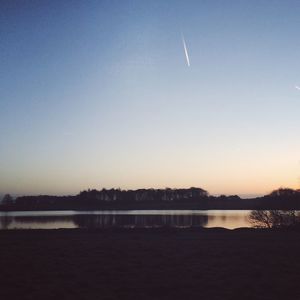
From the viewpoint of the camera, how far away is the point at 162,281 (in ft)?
38.1

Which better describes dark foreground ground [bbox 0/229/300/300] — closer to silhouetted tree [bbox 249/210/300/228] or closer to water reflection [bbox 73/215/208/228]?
silhouetted tree [bbox 249/210/300/228]

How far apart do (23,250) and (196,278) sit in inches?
435

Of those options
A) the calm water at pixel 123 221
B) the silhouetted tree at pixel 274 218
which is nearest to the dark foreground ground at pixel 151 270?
the silhouetted tree at pixel 274 218

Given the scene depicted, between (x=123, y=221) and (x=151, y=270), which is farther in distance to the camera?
(x=123, y=221)

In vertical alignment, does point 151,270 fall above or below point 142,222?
above

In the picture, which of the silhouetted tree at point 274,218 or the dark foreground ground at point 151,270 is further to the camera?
the silhouetted tree at point 274,218

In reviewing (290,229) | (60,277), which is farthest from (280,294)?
(290,229)

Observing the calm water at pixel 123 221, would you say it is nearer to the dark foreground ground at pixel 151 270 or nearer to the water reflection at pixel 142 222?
the water reflection at pixel 142 222

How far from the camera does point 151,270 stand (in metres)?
13.3

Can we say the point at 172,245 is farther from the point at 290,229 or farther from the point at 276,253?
the point at 290,229

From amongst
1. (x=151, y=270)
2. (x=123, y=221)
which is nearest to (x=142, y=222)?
(x=123, y=221)

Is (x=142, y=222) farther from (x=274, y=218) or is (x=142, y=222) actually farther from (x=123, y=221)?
(x=274, y=218)

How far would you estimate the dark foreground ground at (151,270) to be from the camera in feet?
33.8

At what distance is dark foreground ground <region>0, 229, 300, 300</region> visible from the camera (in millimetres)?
10312
